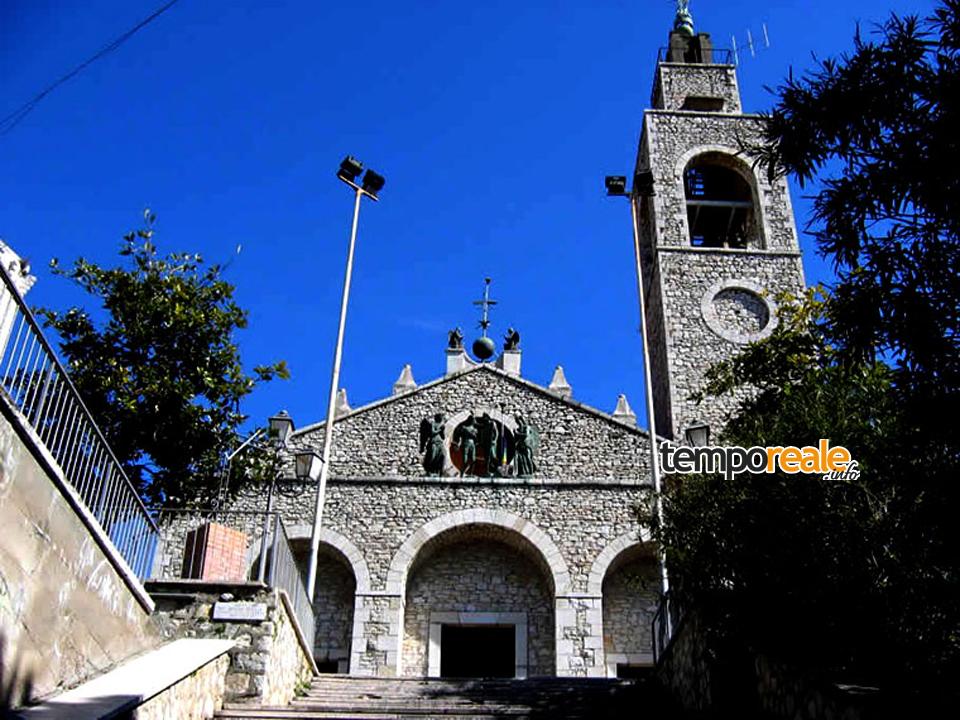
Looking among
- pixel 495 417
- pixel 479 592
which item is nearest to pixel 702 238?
pixel 495 417

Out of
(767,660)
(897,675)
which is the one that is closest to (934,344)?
(897,675)

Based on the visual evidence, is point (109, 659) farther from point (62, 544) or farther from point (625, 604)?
point (625, 604)

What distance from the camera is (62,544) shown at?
6426 millimetres

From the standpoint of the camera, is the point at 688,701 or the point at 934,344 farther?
the point at 688,701

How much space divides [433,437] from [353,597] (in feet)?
11.2

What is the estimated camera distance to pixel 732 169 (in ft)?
83.7

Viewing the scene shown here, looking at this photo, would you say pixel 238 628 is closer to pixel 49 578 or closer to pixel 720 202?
pixel 49 578

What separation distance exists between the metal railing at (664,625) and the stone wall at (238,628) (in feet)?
14.4

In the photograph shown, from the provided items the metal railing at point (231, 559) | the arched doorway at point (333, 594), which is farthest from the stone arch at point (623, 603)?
the metal railing at point (231, 559)

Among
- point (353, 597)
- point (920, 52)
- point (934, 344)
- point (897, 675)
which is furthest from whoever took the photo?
point (353, 597)

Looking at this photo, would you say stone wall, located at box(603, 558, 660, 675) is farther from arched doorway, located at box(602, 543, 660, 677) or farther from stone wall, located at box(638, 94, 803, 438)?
stone wall, located at box(638, 94, 803, 438)

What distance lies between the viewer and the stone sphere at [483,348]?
23750mm

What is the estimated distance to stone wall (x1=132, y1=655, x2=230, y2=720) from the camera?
659 centimetres

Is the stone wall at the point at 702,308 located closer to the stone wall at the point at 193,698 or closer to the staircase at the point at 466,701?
the staircase at the point at 466,701
